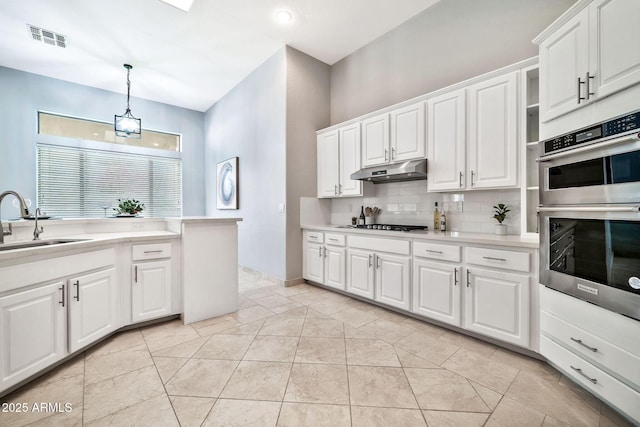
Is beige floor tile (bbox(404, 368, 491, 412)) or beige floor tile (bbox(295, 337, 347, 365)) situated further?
beige floor tile (bbox(295, 337, 347, 365))

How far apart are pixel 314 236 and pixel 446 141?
2.08 metres

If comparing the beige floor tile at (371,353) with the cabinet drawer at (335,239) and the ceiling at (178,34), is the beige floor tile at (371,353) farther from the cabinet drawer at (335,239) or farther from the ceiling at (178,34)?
the ceiling at (178,34)

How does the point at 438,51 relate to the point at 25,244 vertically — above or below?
above

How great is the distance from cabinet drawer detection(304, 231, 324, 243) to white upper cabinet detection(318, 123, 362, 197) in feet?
2.06

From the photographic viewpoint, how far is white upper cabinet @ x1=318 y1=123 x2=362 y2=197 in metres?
3.64

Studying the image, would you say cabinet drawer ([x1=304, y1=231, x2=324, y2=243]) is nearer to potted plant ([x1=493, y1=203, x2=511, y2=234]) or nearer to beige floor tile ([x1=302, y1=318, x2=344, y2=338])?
beige floor tile ([x1=302, y1=318, x2=344, y2=338])

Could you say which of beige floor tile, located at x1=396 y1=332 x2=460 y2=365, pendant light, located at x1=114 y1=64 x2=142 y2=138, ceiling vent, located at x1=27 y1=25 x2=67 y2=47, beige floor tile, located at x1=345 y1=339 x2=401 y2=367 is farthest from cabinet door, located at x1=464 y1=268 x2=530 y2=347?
ceiling vent, located at x1=27 y1=25 x2=67 y2=47

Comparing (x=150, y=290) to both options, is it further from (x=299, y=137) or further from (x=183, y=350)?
(x=299, y=137)

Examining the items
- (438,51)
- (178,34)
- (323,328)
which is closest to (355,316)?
(323,328)

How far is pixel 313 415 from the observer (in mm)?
1456

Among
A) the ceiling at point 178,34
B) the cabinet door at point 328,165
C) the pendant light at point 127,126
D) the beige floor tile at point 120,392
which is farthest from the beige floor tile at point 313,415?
the pendant light at point 127,126

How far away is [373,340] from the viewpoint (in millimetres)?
2301

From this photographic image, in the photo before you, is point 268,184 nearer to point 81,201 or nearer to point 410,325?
point 410,325

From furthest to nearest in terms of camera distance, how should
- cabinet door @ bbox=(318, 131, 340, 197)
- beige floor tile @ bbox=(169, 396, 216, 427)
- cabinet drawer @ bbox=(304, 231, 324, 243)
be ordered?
cabinet door @ bbox=(318, 131, 340, 197), cabinet drawer @ bbox=(304, 231, 324, 243), beige floor tile @ bbox=(169, 396, 216, 427)
